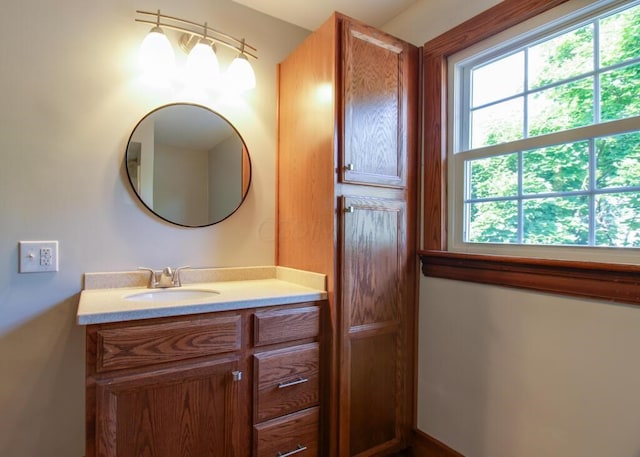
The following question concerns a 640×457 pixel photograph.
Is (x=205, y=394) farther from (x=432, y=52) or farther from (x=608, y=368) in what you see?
(x=432, y=52)

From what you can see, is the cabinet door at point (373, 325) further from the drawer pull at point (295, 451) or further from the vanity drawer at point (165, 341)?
the vanity drawer at point (165, 341)

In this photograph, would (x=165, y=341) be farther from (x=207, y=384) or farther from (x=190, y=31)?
(x=190, y=31)

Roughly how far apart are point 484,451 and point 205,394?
118 centimetres

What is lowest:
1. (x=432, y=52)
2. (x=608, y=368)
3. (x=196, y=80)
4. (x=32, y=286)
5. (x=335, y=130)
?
(x=608, y=368)

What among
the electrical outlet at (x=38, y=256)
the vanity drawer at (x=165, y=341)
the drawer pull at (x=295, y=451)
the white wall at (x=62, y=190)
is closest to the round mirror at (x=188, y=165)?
the white wall at (x=62, y=190)

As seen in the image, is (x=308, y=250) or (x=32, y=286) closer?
(x=32, y=286)

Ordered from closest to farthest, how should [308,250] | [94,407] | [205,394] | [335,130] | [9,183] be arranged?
[94,407] < [205,394] < [9,183] < [335,130] < [308,250]

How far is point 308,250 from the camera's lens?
163 centimetres

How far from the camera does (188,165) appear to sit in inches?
68.2

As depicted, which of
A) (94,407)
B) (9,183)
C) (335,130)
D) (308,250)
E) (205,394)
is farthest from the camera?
(308,250)

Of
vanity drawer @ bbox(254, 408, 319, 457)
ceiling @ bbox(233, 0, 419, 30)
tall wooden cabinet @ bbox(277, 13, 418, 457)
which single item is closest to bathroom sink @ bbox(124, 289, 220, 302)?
tall wooden cabinet @ bbox(277, 13, 418, 457)

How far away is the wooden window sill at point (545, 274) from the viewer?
3.49 ft

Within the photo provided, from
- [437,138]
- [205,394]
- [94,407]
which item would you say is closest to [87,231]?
[94,407]

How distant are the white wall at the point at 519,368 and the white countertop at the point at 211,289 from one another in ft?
2.17
